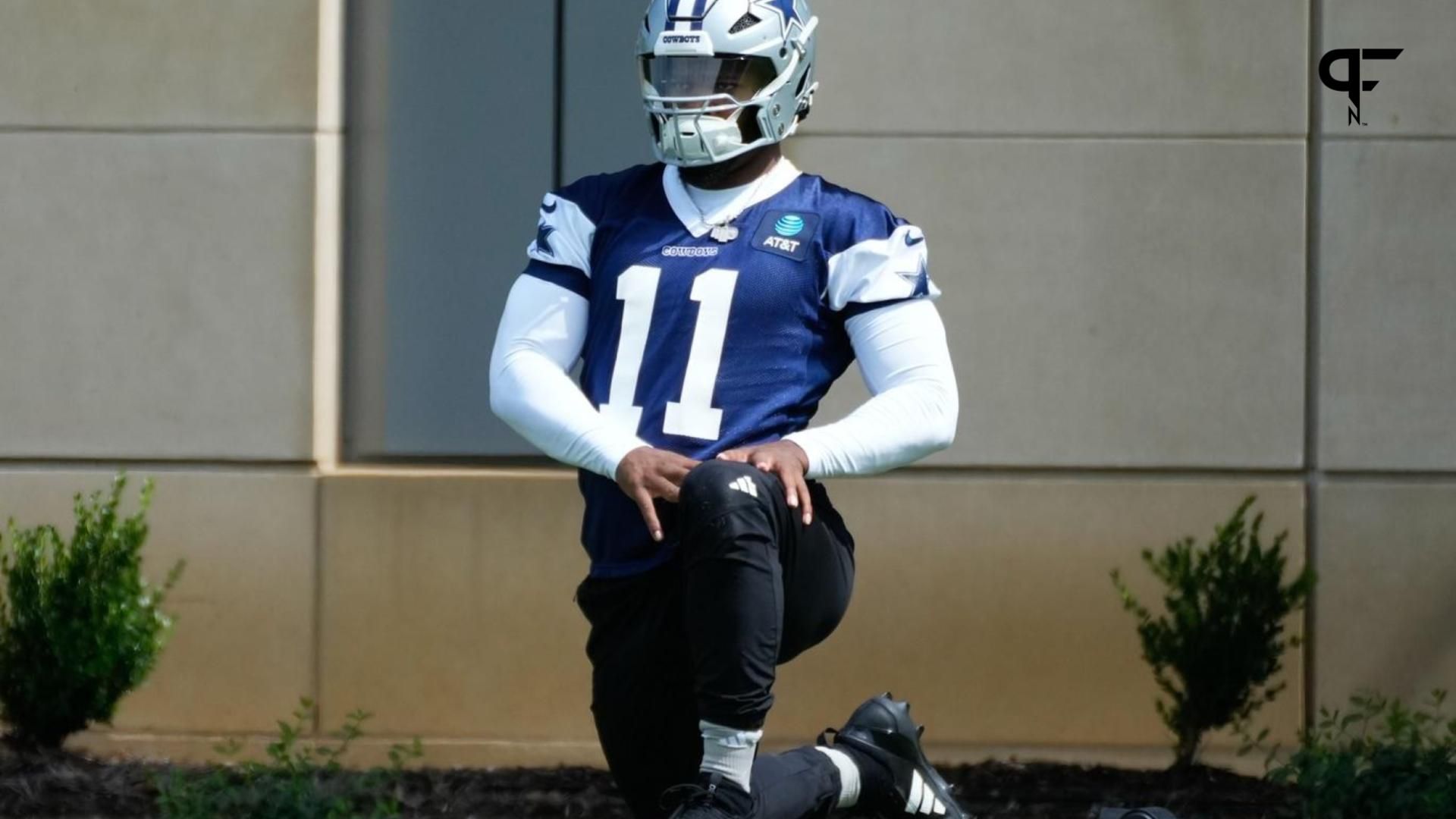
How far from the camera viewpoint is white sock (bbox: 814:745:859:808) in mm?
4125

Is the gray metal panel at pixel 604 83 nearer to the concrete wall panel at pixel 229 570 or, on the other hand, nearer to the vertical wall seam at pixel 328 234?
the vertical wall seam at pixel 328 234

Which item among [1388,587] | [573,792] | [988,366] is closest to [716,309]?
[573,792]

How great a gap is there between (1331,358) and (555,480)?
247 cm

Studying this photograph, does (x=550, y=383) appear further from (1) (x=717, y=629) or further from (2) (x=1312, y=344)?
(2) (x=1312, y=344)

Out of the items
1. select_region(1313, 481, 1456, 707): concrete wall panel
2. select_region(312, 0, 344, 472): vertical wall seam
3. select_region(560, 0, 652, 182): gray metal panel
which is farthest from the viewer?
select_region(560, 0, 652, 182): gray metal panel

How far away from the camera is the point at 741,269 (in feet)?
12.4

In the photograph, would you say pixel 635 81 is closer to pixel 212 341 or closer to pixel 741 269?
pixel 212 341

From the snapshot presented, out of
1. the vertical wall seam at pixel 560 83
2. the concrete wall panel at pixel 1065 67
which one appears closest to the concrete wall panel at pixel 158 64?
the vertical wall seam at pixel 560 83

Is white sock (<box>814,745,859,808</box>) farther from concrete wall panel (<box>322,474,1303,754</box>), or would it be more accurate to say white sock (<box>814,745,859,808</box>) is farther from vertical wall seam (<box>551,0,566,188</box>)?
vertical wall seam (<box>551,0,566,188</box>)

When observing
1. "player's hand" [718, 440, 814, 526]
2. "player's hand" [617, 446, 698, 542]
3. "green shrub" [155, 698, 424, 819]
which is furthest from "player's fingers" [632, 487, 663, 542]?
"green shrub" [155, 698, 424, 819]

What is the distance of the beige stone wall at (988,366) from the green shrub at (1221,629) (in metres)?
0.35

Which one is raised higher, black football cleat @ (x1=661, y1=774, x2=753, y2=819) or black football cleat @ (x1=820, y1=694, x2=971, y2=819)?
black football cleat @ (x1=661, y1=774, x2=753, y2=819)

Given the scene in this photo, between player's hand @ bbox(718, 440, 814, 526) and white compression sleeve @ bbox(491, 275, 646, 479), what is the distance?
0.22 metres

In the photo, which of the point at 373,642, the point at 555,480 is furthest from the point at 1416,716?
the point at 373,642
